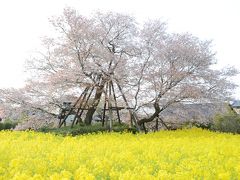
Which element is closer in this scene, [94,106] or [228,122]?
[94,106]

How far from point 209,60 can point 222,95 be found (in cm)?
197

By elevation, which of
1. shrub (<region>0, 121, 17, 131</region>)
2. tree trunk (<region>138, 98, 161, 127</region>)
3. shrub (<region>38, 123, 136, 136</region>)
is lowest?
shrub (<region>38, 123, 136, 136</region>)

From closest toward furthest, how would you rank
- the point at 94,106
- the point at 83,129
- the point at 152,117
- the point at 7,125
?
the point at 83,129
the point at 94,106
the point at 152,117
the point at 7,125

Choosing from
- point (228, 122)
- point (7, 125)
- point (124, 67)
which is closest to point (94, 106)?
point (124, 67)

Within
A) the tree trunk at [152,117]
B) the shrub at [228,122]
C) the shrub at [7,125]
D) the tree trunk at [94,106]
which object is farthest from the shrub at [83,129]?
the shrub at [7,125]

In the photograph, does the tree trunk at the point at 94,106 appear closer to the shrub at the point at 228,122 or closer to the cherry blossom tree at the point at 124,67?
the cherry blossom tree at the point at 124,67

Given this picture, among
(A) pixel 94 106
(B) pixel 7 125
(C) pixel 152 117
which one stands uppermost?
(B) pixel 7 125

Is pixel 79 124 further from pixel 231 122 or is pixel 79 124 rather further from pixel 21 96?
pixel 231 122

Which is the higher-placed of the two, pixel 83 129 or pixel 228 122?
pixel 228 122

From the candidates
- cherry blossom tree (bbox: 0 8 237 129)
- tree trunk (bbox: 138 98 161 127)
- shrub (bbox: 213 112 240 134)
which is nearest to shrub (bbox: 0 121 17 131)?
cherry blossom tree (bbox: 0 8 237 129)

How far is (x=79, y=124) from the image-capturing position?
827 inches

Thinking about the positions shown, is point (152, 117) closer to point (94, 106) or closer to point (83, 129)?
point (94, 106)

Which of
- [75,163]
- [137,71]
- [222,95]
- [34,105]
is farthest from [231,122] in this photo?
[75,163]

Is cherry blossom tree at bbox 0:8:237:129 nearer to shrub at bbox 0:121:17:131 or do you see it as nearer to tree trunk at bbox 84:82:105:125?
tree trunk at bbox 84:82:105:125
